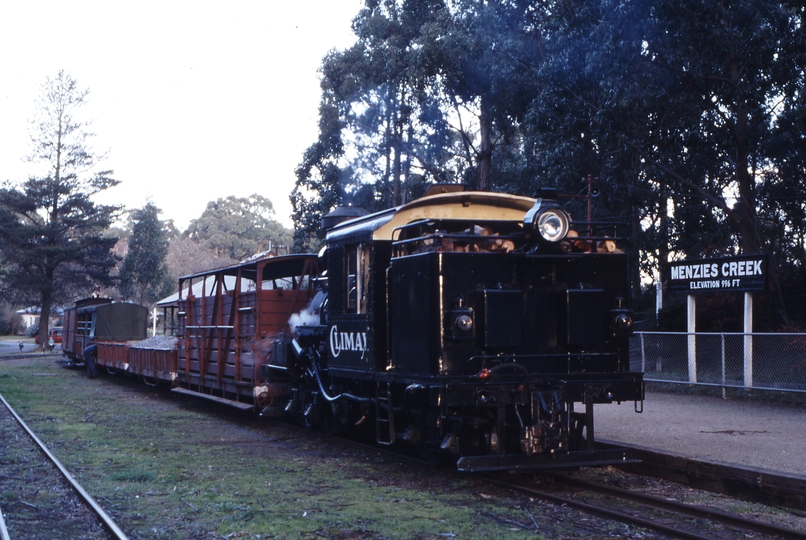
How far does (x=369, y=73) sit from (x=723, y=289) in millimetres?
19905

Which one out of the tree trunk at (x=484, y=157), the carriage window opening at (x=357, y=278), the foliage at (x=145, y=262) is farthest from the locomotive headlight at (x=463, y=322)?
the foliage at (x=145, y=262)

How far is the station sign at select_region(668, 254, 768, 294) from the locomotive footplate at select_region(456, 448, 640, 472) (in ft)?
30.4

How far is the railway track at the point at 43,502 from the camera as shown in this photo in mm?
7043

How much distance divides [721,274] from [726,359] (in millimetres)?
1817

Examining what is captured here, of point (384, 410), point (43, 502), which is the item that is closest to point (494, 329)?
point (384, 410)

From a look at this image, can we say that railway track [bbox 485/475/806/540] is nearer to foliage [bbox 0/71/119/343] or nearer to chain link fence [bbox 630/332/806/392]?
chain link fence [bbox 630/332/806/392]

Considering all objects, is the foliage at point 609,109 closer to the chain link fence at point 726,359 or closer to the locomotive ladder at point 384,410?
the chain link fence at point 726,359

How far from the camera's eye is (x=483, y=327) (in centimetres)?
838

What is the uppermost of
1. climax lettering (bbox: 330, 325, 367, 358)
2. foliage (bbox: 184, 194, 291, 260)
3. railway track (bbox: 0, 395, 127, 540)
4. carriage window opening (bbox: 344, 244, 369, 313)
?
foliage (bbox: 184, 194, 291, 260)

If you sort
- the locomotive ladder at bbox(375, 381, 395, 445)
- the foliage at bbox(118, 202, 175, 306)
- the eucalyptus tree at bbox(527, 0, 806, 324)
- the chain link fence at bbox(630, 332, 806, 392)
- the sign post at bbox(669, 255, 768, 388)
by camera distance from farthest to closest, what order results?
1. the foliage at bbox(118, 202, 175, 306)
2. the eucalyptus tree at bbox(527, 0, 806, 324)
3. the sign post at bbox(669, 255, 768, 388)
4. the chain link fence at bbox(630, 332, 806, 392)
5. the locomotive ladder at bbox(375, 381, 395, 445)

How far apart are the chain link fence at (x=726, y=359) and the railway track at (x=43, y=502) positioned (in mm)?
12241

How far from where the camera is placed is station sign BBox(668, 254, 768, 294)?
1634 cm

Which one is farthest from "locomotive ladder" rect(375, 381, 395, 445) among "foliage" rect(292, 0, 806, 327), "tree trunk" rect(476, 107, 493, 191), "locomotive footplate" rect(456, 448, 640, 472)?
"tree trunk" rect(476, 107, 493, 191)

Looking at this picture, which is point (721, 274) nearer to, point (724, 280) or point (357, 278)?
point (724, 280)
